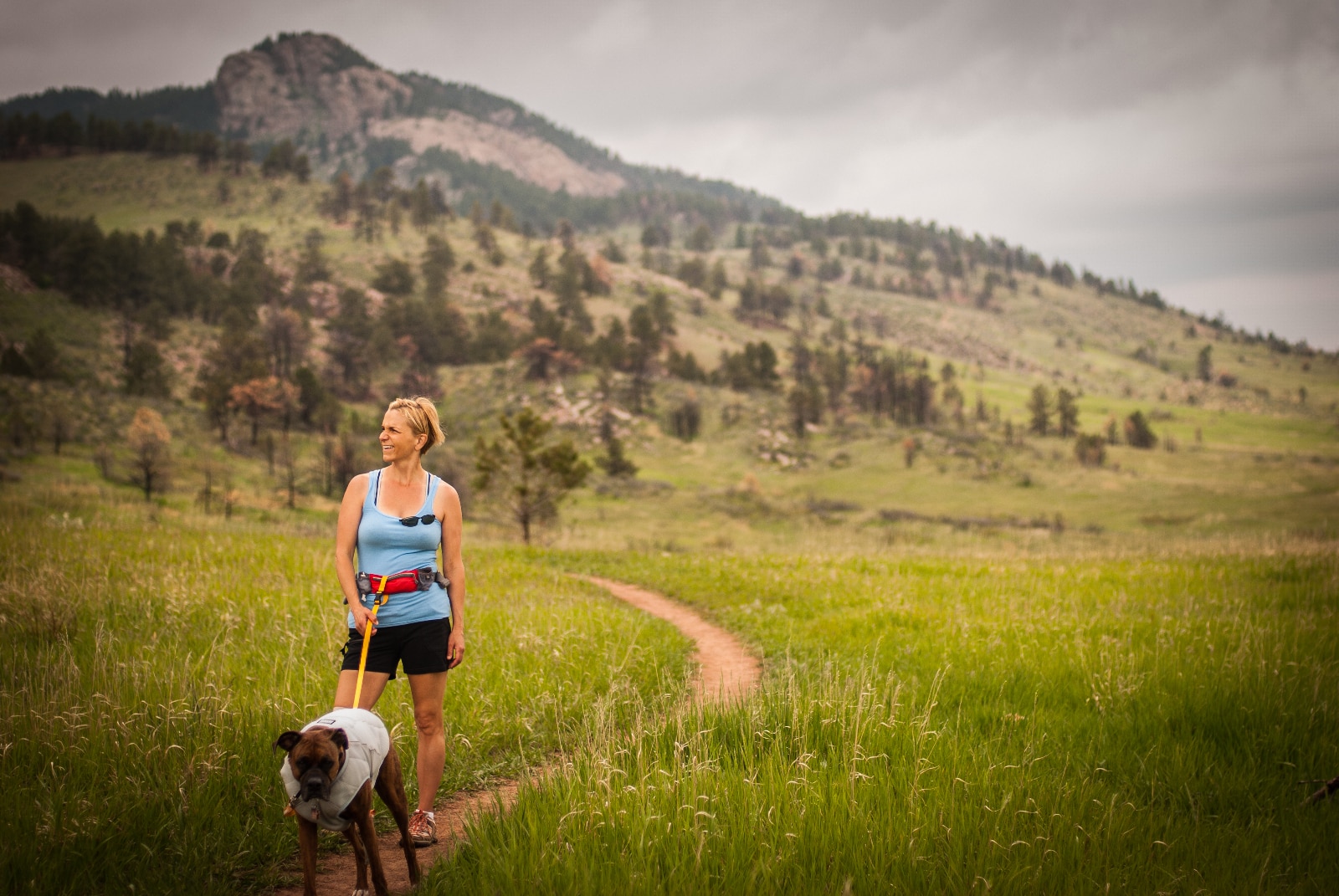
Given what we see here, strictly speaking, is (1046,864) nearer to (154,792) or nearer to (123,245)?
(154,792)

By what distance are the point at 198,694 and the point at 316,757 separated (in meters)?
3.41

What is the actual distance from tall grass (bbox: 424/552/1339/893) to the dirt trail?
44cm

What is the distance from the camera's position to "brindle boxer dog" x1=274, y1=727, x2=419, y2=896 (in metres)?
3.33

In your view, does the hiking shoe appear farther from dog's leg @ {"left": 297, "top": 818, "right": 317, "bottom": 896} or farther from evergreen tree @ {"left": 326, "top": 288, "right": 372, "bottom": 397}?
evergreen tree @ {"left": 326, "top": 288, "right": 372, "bottom": 397}

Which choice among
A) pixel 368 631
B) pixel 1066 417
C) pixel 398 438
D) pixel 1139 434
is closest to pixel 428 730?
pixel 368 631

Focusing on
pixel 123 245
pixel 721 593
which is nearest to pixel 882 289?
pixel 123 245

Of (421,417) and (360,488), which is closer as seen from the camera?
(360,488)

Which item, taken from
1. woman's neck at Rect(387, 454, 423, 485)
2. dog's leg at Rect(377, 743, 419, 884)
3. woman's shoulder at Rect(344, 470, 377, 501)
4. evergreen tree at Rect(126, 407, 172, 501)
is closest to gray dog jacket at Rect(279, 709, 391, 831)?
dog's leg at Rect(377, 743, 419, 884)

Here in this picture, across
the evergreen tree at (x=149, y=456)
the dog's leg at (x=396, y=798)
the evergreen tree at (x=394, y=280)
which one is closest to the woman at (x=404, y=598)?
the dog's leg at (x=396, y=798)

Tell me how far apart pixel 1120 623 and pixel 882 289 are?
195m

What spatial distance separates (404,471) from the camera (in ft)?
15.5

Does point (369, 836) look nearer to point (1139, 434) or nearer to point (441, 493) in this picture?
point (441, 493)

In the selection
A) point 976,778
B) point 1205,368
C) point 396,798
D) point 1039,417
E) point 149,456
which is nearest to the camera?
point 396,798

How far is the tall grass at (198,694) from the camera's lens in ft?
13.4
